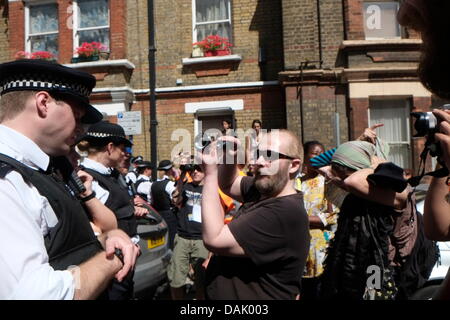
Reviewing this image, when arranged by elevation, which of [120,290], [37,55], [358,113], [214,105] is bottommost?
[120,290]

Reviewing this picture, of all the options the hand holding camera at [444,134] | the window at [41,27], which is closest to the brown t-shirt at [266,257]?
the hand holding camera at [444,134]

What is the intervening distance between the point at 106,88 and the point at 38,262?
10499 millimetres

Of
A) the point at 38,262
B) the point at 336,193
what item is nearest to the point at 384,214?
the point at 336,193

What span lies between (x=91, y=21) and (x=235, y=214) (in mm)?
10683

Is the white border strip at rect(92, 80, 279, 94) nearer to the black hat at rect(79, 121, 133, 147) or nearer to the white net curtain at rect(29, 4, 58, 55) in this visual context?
the white net curtain at rect(29, 4, 58, 55)

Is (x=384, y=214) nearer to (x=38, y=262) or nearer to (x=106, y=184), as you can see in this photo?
(x=106, y=184)

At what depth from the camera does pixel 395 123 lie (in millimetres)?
10500

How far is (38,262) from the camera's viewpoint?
1388 mm

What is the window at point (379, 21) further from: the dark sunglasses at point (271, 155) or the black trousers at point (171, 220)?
the dark sunglasses at point (271, 155)

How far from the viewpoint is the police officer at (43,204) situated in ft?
4.43

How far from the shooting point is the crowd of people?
1.40 m

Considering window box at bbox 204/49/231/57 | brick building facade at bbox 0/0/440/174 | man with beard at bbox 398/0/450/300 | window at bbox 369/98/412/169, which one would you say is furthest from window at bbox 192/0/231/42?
man with beard at bbox 398/0/450/300

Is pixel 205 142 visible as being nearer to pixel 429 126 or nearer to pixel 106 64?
pixel 429 126

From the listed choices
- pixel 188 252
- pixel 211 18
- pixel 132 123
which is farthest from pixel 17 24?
pixel 188 252
